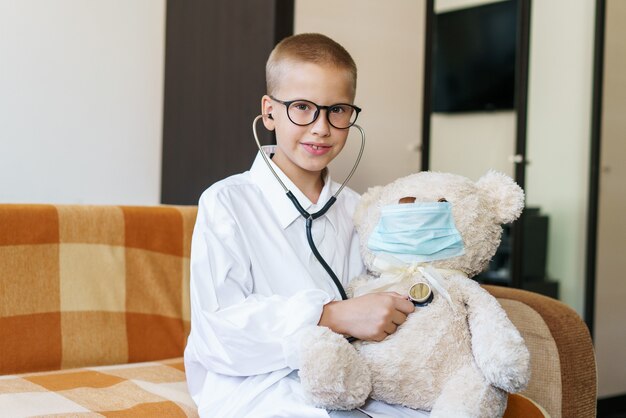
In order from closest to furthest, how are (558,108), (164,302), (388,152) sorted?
(164,302) < (388,152) < (558,108)

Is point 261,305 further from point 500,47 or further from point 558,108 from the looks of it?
point 500,47

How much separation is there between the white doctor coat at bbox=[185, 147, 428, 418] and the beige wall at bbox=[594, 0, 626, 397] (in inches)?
77.0

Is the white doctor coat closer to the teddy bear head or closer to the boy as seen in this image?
the boy

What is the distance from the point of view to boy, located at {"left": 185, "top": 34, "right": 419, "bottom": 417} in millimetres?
1172

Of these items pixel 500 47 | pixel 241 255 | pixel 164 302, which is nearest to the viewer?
pixel 241 255

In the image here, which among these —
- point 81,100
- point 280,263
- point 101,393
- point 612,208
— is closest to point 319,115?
point 280,263

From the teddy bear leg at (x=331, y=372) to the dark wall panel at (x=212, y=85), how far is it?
2.81 ft

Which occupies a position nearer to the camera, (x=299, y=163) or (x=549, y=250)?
(x=299, y=163)

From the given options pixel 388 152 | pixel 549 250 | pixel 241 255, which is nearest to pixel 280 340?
pixel 241 255

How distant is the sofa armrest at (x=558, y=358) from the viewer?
4.95 ft

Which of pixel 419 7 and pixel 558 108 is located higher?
pixel 419 7

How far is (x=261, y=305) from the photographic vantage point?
1.19 meters

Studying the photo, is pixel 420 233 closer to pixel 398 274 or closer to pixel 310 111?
pixel 398 274

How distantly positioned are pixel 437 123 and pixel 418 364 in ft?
9.03
